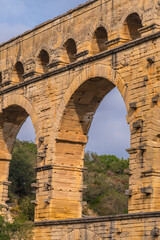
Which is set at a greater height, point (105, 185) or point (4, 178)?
point (105, 185)

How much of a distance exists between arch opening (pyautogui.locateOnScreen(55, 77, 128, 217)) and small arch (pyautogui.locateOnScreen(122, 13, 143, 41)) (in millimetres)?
2056

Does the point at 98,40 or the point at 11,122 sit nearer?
the point at 98,40

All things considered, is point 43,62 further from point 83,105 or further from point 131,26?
point 131,26

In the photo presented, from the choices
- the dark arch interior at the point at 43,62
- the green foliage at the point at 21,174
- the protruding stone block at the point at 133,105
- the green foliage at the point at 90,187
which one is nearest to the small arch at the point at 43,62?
the dark arch interior at the point at 43,62

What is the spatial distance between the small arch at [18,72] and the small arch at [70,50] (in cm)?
319

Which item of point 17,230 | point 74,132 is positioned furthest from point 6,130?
point 17,230

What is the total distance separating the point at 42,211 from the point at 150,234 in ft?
20.0

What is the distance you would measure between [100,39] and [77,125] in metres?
3.02

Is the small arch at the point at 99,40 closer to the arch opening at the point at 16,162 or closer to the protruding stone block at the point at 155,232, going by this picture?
the arch opening at the point at 16,162

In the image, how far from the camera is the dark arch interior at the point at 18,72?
28309mm

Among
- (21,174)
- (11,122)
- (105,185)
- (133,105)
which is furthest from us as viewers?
(105,185)

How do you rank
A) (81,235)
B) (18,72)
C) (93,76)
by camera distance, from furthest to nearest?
(18,72) < (93,76) < (81,235)

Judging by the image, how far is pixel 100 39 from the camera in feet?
79.6

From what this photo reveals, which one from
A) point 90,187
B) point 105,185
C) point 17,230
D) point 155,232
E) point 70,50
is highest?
point 70,50
